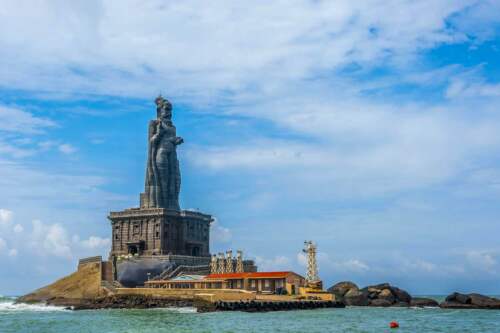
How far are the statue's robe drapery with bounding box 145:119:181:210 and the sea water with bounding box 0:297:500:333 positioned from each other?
115ft

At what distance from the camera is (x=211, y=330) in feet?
173

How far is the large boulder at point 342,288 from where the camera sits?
290 ft

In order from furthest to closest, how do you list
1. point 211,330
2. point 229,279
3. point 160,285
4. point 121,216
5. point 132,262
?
point 121,216, point 132,262, point 160,285, point 229,279, point 211,330

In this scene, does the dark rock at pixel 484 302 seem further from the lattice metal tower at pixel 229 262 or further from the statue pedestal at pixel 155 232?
the statue pedestal at pixel 155 232

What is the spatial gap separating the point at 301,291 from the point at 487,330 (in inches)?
1101

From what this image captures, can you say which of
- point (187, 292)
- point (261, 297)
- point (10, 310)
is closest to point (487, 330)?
point (261, 297)

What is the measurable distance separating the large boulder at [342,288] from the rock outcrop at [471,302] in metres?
10.5

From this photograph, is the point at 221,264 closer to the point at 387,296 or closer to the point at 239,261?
the point at 239,261

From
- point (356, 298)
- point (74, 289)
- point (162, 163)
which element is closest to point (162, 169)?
point (162, 163)

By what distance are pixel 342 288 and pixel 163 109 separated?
135 feet

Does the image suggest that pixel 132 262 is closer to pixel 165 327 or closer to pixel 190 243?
pixel 190 243

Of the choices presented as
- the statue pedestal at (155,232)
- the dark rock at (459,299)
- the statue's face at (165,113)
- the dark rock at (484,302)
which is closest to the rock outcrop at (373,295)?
the dark rock at (459,299)

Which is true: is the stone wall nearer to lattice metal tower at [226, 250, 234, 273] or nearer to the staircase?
the staircase

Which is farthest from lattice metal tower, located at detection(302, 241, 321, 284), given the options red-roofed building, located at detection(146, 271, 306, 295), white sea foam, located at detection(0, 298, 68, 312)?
white sea foam, located at detection(0, 298, 68, 312)
